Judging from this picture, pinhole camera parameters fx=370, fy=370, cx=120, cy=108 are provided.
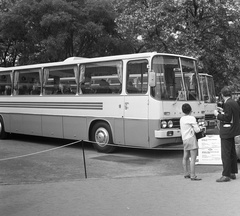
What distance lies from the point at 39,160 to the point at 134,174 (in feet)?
10.8

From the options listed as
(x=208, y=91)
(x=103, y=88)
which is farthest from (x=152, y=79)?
(x=208, y=91)

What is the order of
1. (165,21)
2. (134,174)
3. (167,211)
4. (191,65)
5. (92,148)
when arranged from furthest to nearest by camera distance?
(165,21) < (92,148) < (191,65) < (134,174) < (167,211)

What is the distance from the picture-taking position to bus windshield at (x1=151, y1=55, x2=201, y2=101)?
10453 millimetres

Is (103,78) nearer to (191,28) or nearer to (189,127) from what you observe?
(189,127)

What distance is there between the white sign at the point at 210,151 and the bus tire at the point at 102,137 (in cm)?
311

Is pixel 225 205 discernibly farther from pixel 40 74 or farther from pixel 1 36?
pixel 1 36

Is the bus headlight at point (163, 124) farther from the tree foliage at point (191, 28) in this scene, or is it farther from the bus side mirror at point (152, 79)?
the tree foliage at point (191, 28)

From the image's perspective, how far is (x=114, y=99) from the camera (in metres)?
11.3

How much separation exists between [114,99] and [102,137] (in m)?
1.29

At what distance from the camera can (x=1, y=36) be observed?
64.4ft

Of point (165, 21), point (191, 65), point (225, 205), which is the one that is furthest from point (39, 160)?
point (165, 21)

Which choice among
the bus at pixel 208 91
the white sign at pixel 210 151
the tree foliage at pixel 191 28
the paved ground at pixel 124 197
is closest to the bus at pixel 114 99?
the white sign at pixel 210 151

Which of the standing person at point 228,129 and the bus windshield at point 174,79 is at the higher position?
the bus windshield at point 174,79

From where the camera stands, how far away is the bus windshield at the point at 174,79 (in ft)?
34.3
